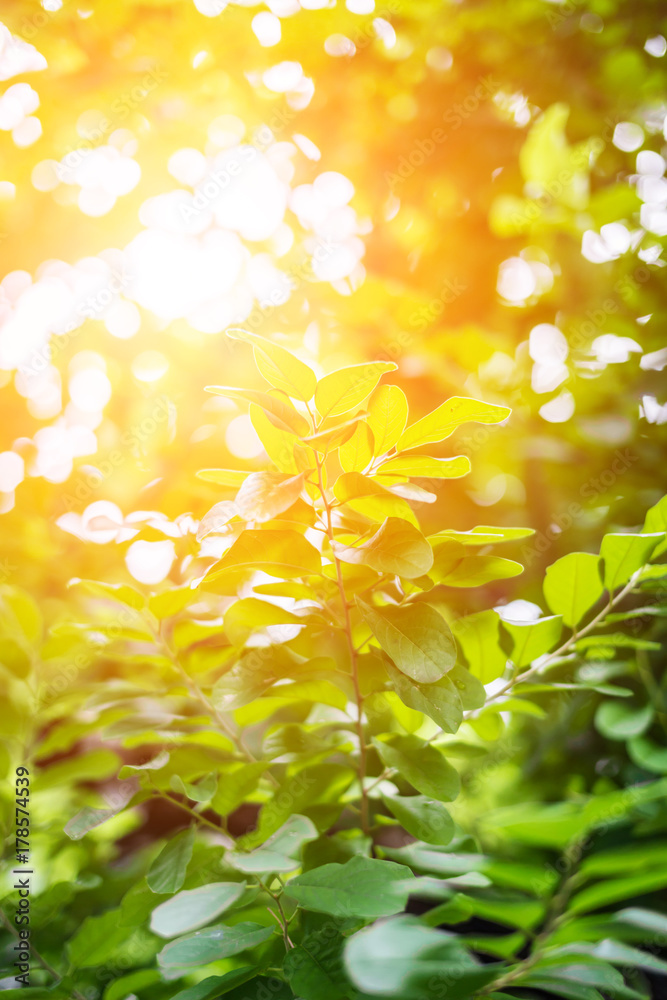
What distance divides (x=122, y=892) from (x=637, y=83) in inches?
65.2

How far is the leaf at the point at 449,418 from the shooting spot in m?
0.45

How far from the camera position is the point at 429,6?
113 cm

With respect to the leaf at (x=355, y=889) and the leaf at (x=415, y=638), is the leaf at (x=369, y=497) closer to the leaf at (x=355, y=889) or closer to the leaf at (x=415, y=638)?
the leaf at (x=415, y=638)

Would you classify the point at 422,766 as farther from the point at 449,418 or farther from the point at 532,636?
the point at 449,418

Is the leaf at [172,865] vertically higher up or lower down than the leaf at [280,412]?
lower down

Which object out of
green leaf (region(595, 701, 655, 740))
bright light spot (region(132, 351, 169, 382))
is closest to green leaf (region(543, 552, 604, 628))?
green leaf (region(595, 701, 655, 740))

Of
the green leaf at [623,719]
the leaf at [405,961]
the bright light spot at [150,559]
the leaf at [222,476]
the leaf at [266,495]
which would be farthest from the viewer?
the green leaf at [623,719]

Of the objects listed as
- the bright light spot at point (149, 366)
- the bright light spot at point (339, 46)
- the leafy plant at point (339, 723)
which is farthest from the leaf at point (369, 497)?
the bright light spot at point (339, 46)

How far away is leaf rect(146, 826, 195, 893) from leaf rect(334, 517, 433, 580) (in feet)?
0.91

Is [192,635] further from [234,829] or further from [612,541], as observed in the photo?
[234,829]

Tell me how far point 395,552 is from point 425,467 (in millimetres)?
89

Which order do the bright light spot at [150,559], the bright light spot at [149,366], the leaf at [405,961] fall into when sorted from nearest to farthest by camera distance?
the leaf at [405,961]
the bright light spot at [150,559]
the bright light spot at [149,366]

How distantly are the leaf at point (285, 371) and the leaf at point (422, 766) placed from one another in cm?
31

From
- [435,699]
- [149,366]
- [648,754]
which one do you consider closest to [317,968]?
[435,699]
